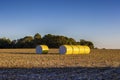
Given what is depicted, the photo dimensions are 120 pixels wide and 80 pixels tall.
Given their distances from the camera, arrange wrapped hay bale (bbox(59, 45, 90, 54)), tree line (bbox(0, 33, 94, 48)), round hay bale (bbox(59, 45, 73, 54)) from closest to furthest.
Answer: round hay bale (bbox(59, 45, 73, 54)), wrapped hay bale (bbox(59, 45, 90, 54)), tree line (bbox(0, 33, 94, 48))

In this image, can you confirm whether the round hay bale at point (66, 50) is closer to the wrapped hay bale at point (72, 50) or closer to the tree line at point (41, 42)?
the wrapped hay bale at point (72, 50)

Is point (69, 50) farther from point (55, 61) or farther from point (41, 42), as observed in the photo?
point (41, 42)

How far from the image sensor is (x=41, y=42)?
6025 centimetres

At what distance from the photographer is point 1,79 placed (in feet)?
35.5

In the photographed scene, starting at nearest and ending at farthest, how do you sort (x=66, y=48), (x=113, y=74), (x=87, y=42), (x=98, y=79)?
(x=98, y=79) → (x=113, y=74) → (x=66, y=48) → (x=87, y=42)

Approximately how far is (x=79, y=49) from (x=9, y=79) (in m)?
21.4

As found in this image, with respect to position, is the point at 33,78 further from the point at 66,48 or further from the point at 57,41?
the point at 57,41

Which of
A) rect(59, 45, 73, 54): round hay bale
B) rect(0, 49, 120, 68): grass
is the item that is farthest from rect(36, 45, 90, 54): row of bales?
rect(0, 49, 120, 68): grass

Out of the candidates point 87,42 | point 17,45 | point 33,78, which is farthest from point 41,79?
point 17,45

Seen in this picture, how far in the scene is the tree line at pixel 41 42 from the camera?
58.6 m

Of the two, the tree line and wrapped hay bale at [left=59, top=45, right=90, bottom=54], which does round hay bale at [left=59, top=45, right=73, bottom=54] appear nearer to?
wrapped hay bale at [left=59, top=45, right=90, bottom=54]

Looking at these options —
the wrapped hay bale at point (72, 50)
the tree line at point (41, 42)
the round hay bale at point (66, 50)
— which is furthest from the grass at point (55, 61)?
the tree line at point (41, 42)

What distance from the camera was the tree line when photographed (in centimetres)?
5856

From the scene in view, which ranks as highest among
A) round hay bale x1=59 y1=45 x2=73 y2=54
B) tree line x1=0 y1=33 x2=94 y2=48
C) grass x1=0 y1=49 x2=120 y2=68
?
tree line x1=0 y1=33 x2=94 y2=48
